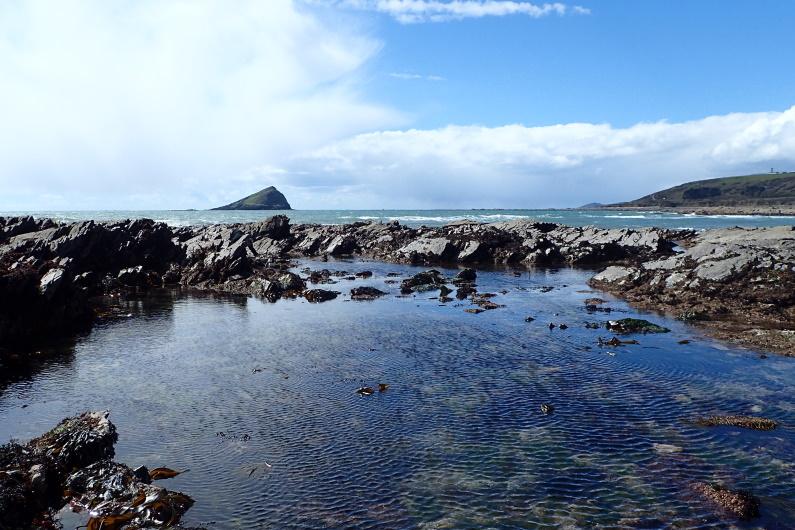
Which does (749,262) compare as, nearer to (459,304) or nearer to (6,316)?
(459,304)

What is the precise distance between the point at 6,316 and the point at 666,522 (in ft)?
120

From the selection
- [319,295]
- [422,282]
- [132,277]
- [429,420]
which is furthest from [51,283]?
[422,282]

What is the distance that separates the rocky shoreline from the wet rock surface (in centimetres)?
1587

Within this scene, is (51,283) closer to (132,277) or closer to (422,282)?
(132,277)

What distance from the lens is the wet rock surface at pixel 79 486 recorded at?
1261cm

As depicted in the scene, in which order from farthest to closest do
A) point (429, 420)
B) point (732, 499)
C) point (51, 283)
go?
1. point (51, 283)
2. point (429, 420)
3. point (732, 499)

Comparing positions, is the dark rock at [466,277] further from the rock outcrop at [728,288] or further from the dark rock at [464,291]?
the rock outcrop at [728,288]

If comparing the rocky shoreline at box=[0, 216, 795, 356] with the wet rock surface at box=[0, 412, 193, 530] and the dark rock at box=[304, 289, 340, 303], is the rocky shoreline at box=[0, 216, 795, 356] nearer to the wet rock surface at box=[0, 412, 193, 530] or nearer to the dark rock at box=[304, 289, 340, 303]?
the dark rock at box=[304, 289, 340, 303]

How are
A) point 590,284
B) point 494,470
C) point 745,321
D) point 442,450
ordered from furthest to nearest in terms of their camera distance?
point 590,284, point 745,321, point 442,450, point 494,470

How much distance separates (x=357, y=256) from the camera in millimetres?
90562

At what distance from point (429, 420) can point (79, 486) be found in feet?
37.3

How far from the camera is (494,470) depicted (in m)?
15.1

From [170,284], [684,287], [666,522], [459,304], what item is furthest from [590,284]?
[170,284]

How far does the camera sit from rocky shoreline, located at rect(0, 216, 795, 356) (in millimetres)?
33719
